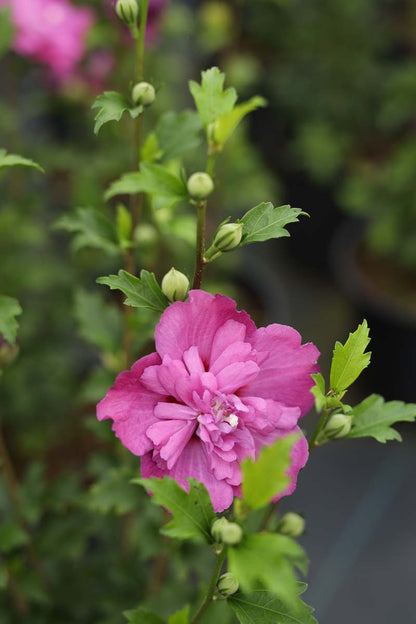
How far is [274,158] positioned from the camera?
6.41 ft

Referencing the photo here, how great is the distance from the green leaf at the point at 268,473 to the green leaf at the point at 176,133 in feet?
1.13

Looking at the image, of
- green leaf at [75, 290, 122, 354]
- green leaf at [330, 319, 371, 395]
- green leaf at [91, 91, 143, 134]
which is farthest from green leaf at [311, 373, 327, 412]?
green leaf at [75, 290, 122, 354]

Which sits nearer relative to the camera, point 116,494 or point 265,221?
point 265,221

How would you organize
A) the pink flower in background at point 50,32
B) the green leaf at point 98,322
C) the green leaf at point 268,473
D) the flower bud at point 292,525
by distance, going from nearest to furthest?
the green leaf at point 268,473 → the flower bud at point 292,525 → the green leaf at point 98,322 → the pink flower in background at point 50,32

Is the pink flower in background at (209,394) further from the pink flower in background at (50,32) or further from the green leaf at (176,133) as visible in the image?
the pink flower in background at (50,32)

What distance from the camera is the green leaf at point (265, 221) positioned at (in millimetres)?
443

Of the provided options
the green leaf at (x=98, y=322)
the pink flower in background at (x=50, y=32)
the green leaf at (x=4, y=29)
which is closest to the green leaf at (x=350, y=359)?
the green leaf at (x=98, y=322)

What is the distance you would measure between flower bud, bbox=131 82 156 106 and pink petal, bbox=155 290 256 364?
0.18m

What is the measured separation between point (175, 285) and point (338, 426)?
0.47ft

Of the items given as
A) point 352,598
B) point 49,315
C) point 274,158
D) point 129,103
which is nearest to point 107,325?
point 129,103

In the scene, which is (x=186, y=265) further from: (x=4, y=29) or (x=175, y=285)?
(x=175, y=285)

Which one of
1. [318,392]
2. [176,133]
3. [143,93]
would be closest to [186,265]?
[176,133]

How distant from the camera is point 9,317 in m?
0.49

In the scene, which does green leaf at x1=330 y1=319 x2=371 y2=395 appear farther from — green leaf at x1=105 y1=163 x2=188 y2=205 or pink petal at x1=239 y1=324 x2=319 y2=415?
green leaf at x1=105 y1=163 x2=188 y2=205
